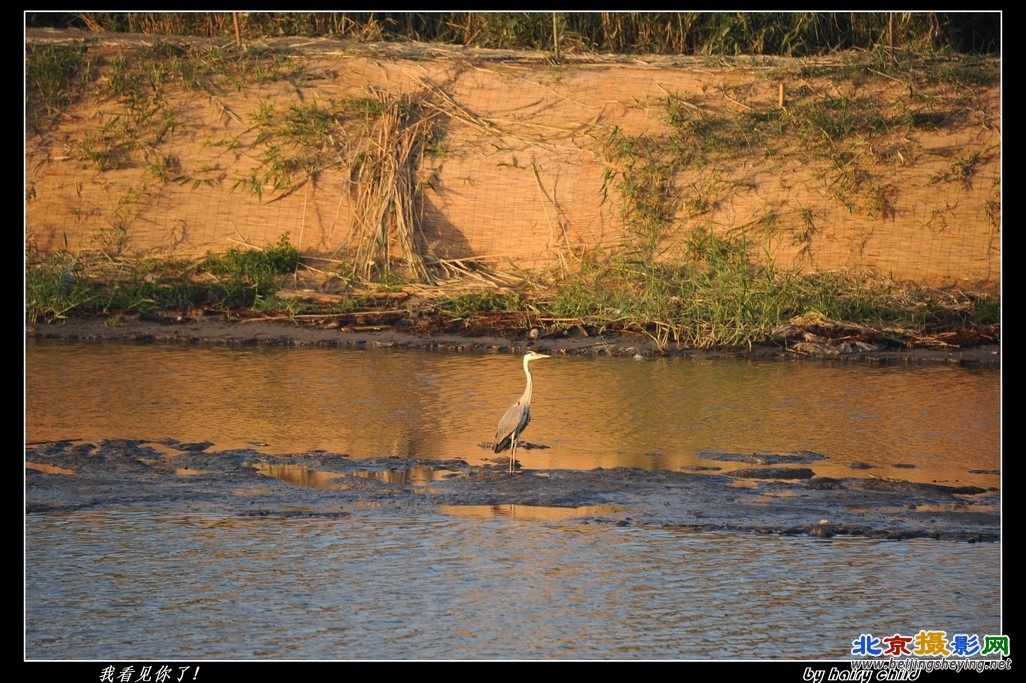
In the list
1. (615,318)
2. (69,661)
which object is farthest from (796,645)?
(615,318)

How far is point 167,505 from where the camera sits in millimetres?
7141

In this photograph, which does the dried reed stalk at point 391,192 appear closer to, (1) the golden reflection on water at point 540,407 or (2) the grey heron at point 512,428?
(1) the golden reflection on water at point 540,407

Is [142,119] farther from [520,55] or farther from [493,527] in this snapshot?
[493,527]

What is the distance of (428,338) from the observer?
12172 mm

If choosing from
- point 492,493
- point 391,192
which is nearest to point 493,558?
point 492,493

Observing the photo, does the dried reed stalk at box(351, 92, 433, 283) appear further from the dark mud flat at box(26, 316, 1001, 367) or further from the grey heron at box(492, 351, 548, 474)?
the grey heron at box(492, 351, 548, 474)

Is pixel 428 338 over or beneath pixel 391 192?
beneath

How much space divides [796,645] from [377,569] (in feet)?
6.37

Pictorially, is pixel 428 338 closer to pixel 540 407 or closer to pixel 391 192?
pixel 540 407

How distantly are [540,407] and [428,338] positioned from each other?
2605 mm

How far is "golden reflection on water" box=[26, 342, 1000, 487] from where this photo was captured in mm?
8375

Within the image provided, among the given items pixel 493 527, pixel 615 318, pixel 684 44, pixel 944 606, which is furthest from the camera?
pixel 684 44

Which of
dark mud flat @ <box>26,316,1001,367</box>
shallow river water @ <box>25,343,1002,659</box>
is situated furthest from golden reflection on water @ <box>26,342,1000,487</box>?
dark mud flat @ <box>26,316,1001,367</box>

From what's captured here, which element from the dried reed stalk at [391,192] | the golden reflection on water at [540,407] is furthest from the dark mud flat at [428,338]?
the dried reed stalk at [391,192]
